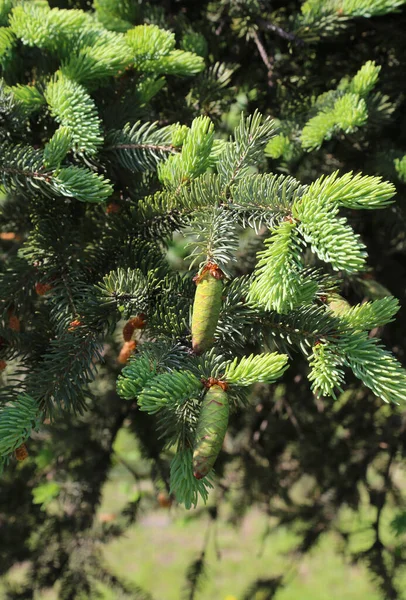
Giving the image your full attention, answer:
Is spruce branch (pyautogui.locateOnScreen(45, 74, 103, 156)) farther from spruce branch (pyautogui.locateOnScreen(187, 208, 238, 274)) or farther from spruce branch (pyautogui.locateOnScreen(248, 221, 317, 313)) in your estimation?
spruce branch (pyautogui.locateOnScreen(248, 221, 317, 313))

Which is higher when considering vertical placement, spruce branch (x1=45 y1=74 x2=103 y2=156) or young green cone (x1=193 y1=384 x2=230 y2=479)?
spruce branch (x1=45 y1=74 x2=103 y2=156)

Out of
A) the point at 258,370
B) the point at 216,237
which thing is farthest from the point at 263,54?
the point at 258,370

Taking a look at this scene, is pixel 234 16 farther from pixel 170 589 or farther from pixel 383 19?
pixel 170 589

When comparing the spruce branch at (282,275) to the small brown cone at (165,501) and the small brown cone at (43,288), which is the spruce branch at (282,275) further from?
the small brown cone at (165,501)

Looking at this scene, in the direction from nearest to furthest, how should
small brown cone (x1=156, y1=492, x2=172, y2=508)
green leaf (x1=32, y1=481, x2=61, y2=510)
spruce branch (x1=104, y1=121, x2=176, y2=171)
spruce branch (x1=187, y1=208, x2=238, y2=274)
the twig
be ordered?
1. spruce branch (x1=187, y1=208, x2=238, y2=274)
2. spruce branch (x1=104, y1=121, x2=176, y2=171)
3. the twig
4. green leaf (x1=32, y1=481, x2=61, y2=510)
5. small brown cone (x1=156, y1=492, x2=172, y2=508)

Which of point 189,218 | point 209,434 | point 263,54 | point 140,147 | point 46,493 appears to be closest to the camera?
point 209,434

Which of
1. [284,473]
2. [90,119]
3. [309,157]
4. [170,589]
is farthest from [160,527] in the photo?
[90,119]

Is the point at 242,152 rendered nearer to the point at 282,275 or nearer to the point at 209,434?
the point at 282,275

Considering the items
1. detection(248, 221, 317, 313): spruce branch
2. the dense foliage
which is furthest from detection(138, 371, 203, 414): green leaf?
detection(248, 221, 317, 313): spruce branch
